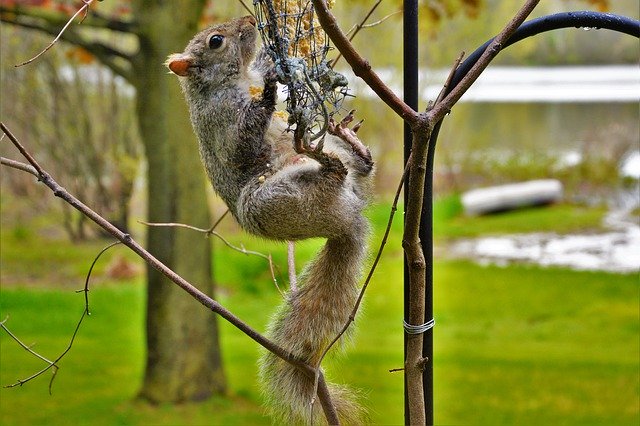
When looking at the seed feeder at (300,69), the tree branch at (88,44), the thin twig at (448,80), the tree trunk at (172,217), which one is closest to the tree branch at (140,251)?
the seed feeder at (300,69)

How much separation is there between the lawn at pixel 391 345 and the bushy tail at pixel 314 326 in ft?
3.45

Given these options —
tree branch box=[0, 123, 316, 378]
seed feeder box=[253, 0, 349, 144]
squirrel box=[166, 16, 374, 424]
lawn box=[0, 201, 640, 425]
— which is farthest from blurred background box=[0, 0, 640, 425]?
seed feeder box=[253, 0, 349, 144]

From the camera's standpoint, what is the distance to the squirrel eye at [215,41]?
1.08 metres

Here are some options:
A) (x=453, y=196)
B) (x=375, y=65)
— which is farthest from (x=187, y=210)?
(x=453, y=196)

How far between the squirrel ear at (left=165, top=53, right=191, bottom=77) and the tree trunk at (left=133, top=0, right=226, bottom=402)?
3.87ft

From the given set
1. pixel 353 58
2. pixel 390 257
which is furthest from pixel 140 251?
pixel 390 257

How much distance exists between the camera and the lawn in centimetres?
260

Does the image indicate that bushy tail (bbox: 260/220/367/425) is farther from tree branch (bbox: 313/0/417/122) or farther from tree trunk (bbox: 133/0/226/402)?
tree trunk (bbox: 133/0/226/402)

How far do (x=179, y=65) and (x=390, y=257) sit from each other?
329 centimetres

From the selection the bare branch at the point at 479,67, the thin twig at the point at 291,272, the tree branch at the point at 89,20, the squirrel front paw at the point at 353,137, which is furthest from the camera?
the tree branch at the point at 89,20

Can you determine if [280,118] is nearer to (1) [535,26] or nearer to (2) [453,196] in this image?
(1) [535,26]

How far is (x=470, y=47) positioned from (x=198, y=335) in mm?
3204

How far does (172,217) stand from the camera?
2.40 m

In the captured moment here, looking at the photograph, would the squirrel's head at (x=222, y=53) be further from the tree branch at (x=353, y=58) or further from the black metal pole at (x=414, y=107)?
the tree branch at (x=353, y=58)
